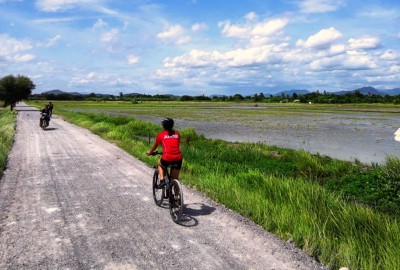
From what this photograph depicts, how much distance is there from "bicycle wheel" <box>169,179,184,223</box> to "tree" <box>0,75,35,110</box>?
2849 inches

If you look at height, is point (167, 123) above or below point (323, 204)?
above

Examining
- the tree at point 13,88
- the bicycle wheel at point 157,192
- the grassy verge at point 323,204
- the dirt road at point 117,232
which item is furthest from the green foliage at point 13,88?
the bicycle wheel at point 157,192

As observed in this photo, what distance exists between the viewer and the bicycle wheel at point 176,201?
7.38 metres

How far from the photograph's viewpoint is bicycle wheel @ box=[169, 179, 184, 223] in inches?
291

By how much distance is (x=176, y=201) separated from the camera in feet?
24.9

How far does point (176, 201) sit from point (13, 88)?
74194 mm

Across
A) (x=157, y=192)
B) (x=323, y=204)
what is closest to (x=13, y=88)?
(x=157, y=192)

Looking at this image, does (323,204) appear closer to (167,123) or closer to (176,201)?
(176,201)

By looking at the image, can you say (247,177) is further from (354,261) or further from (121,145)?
(121,145)

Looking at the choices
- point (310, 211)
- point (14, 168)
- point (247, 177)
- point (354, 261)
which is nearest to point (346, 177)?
point (247, 177)

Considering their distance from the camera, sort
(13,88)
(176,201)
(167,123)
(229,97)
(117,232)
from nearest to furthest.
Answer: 1. (117,232)
2. (176,201)
3. (167,123)
4. (13,88)
5. (229,97)

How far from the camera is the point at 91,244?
6.29 metres

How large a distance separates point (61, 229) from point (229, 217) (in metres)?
3.24

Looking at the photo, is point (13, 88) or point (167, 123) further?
point (13, 88)
